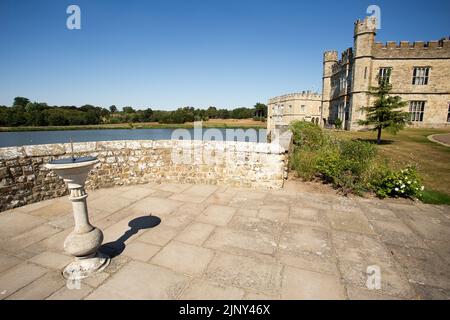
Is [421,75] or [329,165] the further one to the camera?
[421,75]

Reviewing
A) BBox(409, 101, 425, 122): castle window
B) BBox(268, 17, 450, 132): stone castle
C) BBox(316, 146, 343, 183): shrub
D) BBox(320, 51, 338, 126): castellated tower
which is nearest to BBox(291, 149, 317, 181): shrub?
BBox(316, 146, 343, 183): shrub

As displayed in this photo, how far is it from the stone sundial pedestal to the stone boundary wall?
3.08 meters

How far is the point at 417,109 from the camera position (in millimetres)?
24062

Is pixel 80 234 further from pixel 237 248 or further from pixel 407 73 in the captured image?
pixel 407 73

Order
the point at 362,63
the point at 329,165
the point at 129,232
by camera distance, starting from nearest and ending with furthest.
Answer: the point at 129,232 → the point at 329,165 → the point at 362,63

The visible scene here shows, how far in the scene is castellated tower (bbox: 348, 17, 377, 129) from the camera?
2205 cm

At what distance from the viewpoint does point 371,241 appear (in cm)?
346

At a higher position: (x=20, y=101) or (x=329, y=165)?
(x=20, y=101)

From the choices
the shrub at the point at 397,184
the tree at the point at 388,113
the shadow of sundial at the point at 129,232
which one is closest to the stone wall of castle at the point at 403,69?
the tree at the point at 388,113

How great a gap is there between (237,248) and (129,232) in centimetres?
183

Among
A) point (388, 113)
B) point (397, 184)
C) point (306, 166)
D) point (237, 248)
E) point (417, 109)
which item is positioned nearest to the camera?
point (237, 248)

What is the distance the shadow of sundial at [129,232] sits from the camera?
123 inches

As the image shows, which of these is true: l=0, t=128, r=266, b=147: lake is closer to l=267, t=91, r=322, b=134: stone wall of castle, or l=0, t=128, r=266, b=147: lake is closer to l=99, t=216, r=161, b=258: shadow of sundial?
l=99, t=216, r=161, b=258: shadow of sundial

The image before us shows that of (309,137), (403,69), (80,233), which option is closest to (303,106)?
(403,69)
